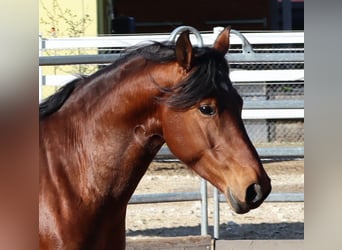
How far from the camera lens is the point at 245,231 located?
17.5 feet

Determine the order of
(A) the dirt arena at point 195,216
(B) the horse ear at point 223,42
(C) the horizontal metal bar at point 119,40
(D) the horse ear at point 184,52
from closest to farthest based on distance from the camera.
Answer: (D) the horse ear at point 184,52, (B) the horse ear at point 223,42, (A) the dirt arena at point 195,216, (C) the horizontal metal bar at point 119,40

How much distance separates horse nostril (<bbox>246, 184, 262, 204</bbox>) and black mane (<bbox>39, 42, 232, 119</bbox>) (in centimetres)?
31

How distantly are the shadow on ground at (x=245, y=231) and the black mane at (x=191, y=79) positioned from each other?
2.75 m

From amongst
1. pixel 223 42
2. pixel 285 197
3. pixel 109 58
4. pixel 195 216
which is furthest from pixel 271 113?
pixel 223 42

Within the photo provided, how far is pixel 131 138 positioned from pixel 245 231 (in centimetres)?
313

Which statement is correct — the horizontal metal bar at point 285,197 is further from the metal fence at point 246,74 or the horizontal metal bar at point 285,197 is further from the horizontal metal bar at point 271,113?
the horizontal metal bar at point 271,113

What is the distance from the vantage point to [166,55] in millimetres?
2418

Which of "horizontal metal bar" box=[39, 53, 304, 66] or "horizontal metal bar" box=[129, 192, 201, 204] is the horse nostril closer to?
"horizontal metal bar" box=[39, 53, 304, 66]

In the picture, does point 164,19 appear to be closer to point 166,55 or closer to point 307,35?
point 166,55

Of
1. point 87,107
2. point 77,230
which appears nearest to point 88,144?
point 87,107

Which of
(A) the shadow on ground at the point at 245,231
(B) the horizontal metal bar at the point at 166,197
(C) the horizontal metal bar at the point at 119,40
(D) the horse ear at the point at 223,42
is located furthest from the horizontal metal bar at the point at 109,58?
(D) the horse ear at the point at 223,42

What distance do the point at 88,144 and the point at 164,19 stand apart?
1025 centimetres

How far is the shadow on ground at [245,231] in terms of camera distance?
16.9 ft

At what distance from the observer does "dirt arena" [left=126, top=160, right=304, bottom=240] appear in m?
5.28
